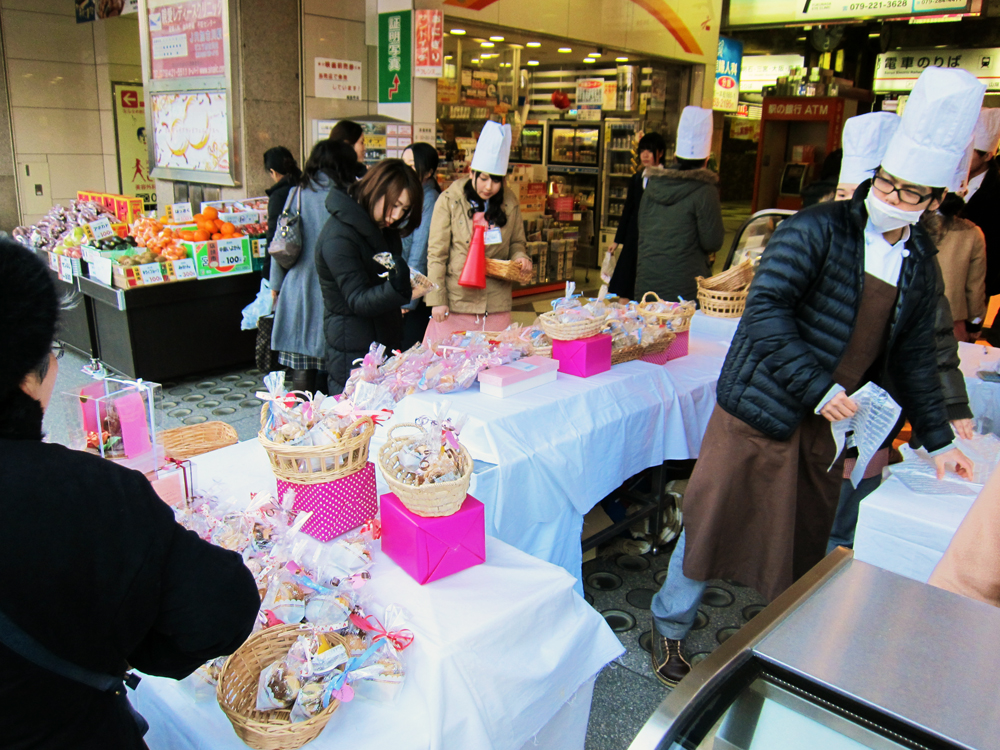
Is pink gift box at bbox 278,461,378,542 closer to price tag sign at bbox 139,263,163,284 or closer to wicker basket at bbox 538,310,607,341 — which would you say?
wicker basket at bbox 538,310,607,341

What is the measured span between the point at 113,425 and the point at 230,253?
396cm

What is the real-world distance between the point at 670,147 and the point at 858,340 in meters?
8.94

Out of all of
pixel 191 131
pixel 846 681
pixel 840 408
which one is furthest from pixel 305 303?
pixel 846 681

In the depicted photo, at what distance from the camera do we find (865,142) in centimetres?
321

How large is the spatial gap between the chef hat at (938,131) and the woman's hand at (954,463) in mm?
776

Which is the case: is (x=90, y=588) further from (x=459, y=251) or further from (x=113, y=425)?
(x=459, y=251)

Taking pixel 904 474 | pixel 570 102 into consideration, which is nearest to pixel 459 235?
pixel 904 474

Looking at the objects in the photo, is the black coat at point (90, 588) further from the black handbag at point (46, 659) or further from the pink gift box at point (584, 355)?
the pink gift box at point (584, 355)

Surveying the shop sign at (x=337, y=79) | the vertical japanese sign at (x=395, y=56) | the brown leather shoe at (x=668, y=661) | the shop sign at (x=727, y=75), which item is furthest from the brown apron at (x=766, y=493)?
the shop sign at (x=727, y=75)

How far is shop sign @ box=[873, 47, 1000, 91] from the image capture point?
1152 centimetres

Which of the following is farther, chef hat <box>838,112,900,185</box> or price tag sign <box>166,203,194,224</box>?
price tag sign <box>166,203,194,224</box>

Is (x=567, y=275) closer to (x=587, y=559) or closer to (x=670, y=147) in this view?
(x=670, y=147)

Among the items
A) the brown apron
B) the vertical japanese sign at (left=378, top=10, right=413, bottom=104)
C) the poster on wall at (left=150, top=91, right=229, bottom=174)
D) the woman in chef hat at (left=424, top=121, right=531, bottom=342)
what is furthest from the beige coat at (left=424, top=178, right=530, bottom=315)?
the poster on wall at (left=150, top=91, right=229, bottom=174)

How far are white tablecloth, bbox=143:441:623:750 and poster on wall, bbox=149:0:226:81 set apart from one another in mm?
5760
